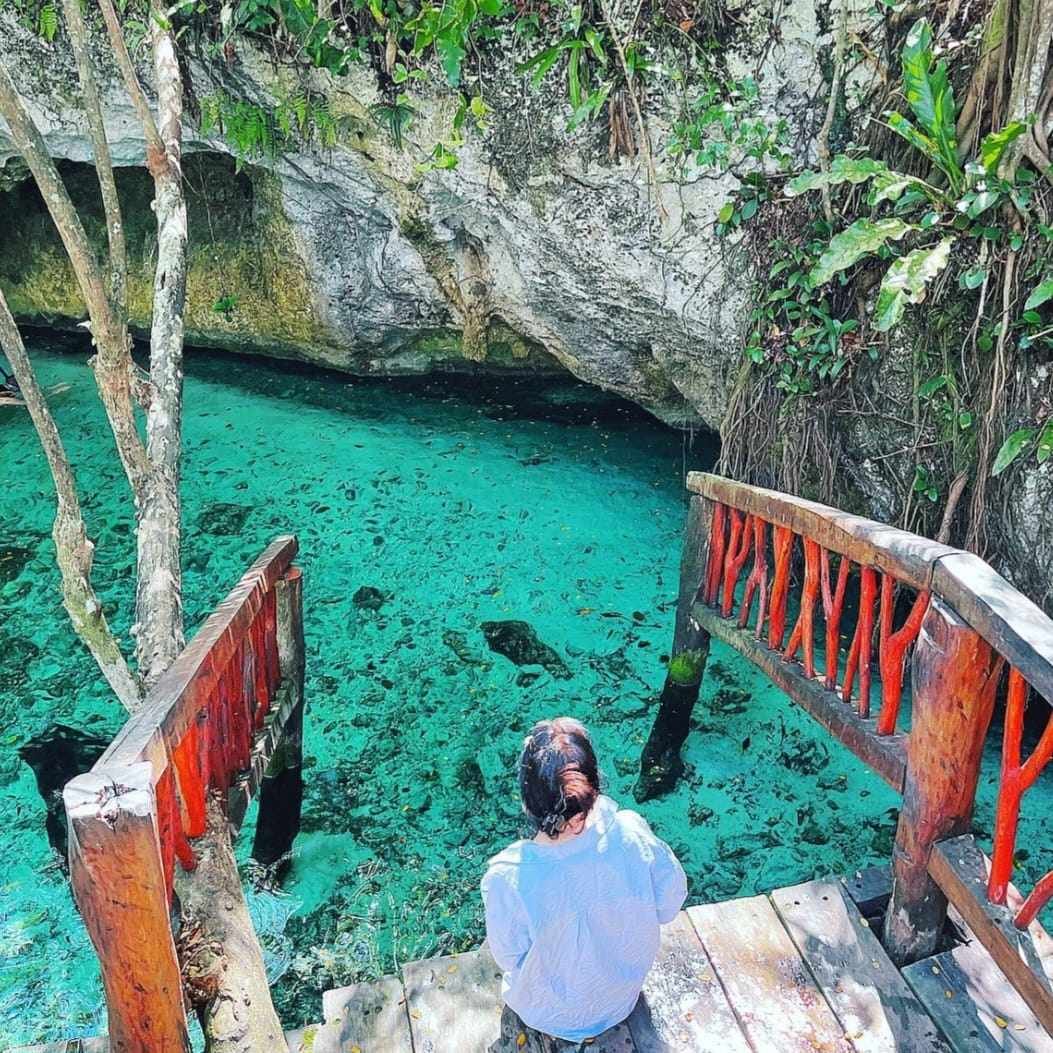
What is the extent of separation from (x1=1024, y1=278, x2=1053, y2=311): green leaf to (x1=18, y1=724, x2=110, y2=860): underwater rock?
16.0 feet

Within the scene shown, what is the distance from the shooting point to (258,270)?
7707 millimetres

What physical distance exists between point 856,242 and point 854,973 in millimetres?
2988

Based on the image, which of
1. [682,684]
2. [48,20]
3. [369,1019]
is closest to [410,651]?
[682,684]

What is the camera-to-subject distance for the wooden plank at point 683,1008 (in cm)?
236

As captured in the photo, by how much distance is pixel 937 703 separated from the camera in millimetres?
2332

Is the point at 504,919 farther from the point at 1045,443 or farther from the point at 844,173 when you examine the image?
the point at 844,173

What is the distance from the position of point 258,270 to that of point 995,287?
19.4 feet

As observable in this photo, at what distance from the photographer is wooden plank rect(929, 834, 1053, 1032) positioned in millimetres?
2033

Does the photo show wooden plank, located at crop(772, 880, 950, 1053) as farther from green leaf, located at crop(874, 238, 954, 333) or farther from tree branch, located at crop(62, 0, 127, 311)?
tree branch, located at crop(62, 0, 127, 311)

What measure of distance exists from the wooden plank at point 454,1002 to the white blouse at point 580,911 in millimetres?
301

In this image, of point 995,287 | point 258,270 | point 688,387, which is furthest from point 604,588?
point 258,270

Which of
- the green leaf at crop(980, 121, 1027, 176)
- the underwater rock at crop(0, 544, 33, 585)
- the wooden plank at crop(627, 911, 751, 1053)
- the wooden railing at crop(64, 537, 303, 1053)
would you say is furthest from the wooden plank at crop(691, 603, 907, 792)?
the underwater rock at crop(0, 544, 33, 585)

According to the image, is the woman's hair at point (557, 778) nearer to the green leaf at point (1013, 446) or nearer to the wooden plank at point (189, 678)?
the wooden plank at point (189, 678)

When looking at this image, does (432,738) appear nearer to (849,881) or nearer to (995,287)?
(849,881)
